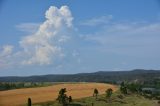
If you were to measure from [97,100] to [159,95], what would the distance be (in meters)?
26.8

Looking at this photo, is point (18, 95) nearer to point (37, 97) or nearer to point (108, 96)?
point (37, 97)

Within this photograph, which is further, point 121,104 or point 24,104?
point 121,104

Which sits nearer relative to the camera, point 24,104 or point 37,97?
point 24,104

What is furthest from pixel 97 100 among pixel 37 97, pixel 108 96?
pixel 37 97

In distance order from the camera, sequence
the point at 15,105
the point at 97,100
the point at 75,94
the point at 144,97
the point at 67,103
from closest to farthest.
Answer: the point at 15,105 → the point at 67,103 → the point at 97,100 → the point at 75,94 → the point at 144,97

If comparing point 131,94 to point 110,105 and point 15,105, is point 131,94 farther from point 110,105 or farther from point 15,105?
point 15,105

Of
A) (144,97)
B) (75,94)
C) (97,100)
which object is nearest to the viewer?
(97,100)

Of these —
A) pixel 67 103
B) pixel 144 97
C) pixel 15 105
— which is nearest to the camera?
pixel 15 105

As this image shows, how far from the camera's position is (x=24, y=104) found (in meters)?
68.1

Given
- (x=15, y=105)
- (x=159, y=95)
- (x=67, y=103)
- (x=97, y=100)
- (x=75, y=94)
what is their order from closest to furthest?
1. (x=15, y=105)
2. (x=67, y=103)
3. (x=97, y=100)
4. (x=75, y=94)
5. (x=159, y=95)

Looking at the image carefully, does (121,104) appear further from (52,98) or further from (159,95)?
(159,95)

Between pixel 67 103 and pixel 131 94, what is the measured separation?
26089 millimetres

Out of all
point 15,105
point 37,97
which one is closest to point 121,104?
point 37,97

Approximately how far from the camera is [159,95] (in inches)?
3971
